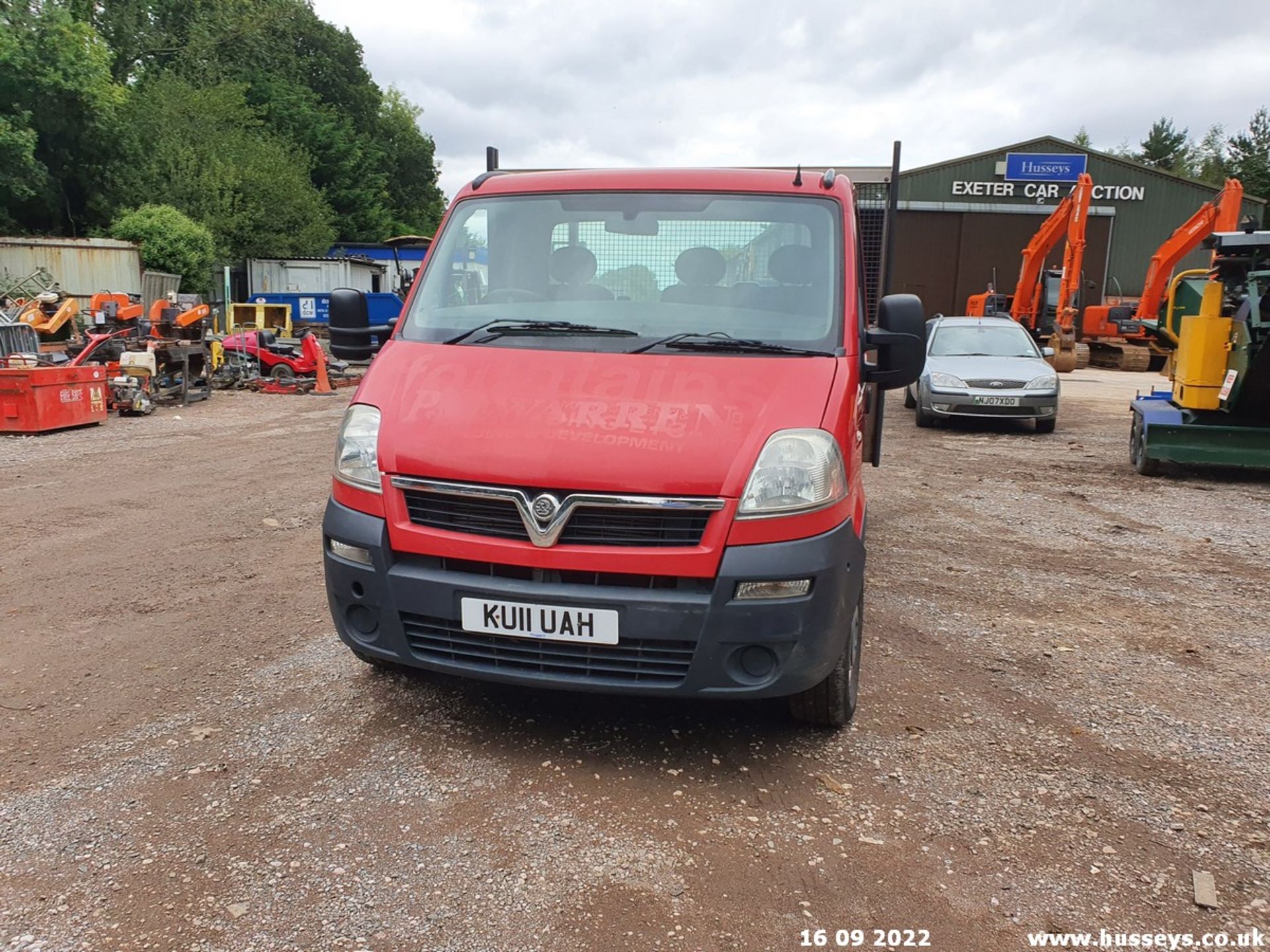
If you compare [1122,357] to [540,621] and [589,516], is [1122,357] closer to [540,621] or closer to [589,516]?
[589,516]

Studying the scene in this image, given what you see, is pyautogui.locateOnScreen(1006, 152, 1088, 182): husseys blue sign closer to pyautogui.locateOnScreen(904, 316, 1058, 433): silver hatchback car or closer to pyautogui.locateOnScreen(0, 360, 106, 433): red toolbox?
pyautogui.locateOnScreen(904, 316, 1058, 433): silver hatchback car

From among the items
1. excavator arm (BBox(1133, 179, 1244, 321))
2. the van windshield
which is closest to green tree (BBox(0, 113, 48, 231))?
the van windshield

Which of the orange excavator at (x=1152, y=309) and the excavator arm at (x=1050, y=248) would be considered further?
the excavator arm at (x=1050, y=248)

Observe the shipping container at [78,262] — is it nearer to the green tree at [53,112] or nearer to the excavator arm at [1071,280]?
the green tree at [53,112]

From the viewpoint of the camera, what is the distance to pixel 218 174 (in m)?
33.4

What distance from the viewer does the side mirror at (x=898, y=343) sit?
4.02 metres

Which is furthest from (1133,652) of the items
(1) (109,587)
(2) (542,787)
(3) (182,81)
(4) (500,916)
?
(3) (182,81)

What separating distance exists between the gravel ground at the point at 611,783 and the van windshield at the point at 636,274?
1.51m

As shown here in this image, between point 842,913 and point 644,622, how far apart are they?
40.4 inches

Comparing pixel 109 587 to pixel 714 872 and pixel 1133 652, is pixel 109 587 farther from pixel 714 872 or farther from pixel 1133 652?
pixel 1133 652

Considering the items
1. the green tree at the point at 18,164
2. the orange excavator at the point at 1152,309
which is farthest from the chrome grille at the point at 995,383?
the green tree at the point at 18,164

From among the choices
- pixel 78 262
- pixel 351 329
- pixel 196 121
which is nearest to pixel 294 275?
pixel 196 121

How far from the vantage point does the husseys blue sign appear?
108ft

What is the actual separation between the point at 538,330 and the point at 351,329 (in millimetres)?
1167
